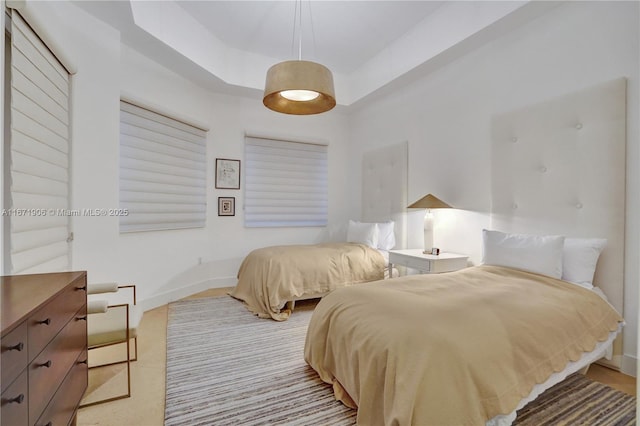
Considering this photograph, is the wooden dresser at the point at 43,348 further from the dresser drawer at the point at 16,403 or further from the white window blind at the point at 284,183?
the white window blind at the point at 284,183

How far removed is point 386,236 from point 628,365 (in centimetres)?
248

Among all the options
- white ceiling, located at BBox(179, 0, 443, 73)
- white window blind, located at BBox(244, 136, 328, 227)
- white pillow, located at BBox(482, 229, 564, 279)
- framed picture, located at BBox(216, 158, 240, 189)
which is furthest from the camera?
white window blind, located at BBox(244, 136, 328, 227)

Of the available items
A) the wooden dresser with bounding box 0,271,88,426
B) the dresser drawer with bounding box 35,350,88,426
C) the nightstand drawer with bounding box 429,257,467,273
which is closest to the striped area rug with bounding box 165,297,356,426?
the dresser drawer with bounding box 35,350,88,426

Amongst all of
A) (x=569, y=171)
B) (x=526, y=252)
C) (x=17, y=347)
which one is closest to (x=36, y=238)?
(x=17, y=347)

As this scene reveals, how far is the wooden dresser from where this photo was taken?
2.72 feet

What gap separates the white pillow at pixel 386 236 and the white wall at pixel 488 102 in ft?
0.88

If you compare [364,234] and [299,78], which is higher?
[299,78]

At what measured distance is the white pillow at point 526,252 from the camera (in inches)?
84.3

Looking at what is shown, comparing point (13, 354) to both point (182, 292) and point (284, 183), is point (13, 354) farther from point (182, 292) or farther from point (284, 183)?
point (284, 183)

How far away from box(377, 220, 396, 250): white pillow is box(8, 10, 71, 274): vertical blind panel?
331cm

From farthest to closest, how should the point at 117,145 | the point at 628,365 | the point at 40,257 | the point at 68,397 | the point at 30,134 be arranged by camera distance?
the point at 117,145, the point at 628,365, the point at 40,257, the point at 30,134, the point at 68,397

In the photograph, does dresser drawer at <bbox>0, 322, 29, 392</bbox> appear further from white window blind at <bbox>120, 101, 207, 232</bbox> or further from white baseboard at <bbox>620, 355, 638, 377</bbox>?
white baseboard at <bbox>620, 355, 638, 377</bbox>

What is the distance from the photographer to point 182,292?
3836 millimetres

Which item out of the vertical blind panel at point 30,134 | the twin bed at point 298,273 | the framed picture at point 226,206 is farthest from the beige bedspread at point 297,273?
the vertical blind panel at point 30,134
